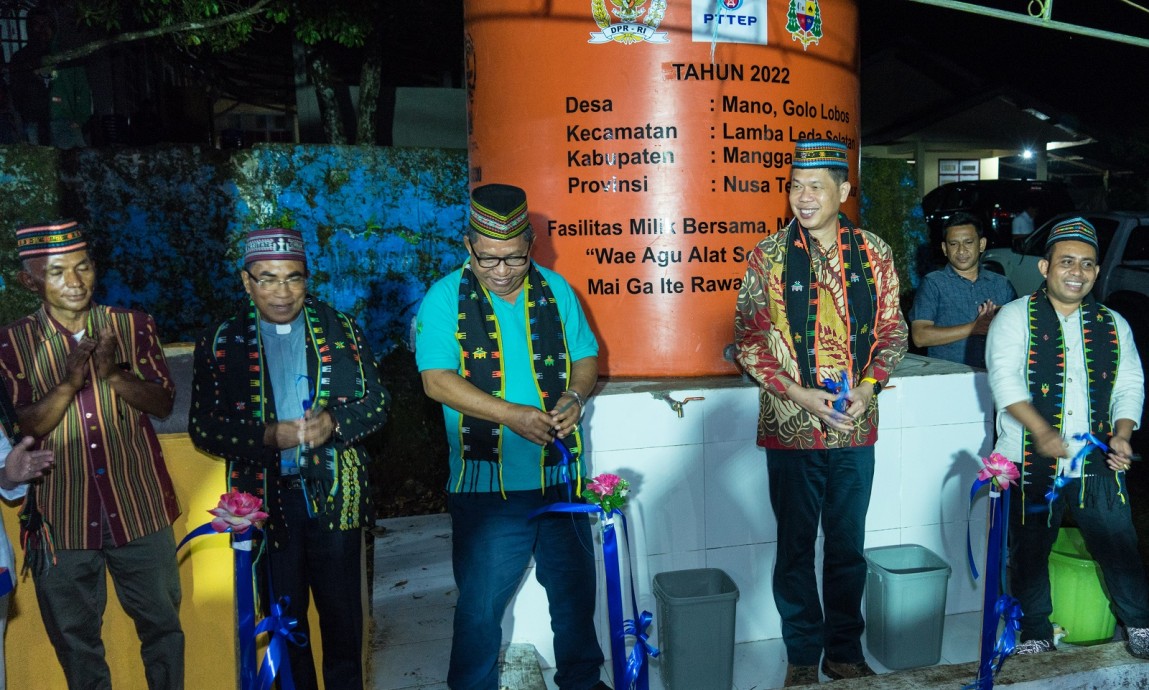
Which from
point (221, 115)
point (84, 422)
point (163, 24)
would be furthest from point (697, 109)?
point (221, 115)

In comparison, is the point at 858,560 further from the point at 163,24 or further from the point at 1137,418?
the point at 163,24

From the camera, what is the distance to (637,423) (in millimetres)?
4047

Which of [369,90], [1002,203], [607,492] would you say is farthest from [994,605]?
[1002,203]

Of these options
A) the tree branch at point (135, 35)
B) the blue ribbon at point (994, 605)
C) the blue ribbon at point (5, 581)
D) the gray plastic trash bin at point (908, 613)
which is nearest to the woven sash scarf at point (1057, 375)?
the blue ribbon at point (994, 605)

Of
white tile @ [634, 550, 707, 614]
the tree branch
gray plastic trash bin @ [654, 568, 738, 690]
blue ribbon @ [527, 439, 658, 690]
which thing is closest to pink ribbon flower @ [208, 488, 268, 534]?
blue ribbon @ [527, 439, 658, 690]

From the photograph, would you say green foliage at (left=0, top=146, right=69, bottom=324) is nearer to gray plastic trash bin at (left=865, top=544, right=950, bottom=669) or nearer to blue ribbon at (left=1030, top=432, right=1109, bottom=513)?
gray plastic trash bin at (left=865, top=544, right=950, bottom=669)

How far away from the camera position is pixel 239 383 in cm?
320

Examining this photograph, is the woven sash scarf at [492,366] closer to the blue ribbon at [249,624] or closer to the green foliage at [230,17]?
the blue ribbon at [249,624]

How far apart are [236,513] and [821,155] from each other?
2.54m

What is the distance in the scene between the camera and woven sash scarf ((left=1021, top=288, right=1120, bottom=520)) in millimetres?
3732

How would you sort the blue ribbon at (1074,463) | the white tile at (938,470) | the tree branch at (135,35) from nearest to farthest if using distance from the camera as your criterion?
1. the blue ribbon at (1074,463)
2. the white tile at (938,470)
3. the tree branch at (135,35)

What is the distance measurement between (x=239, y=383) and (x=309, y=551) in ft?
2.23

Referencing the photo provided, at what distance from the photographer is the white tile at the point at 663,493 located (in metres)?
4.06

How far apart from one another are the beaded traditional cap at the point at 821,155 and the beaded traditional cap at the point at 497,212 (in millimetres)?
1186
